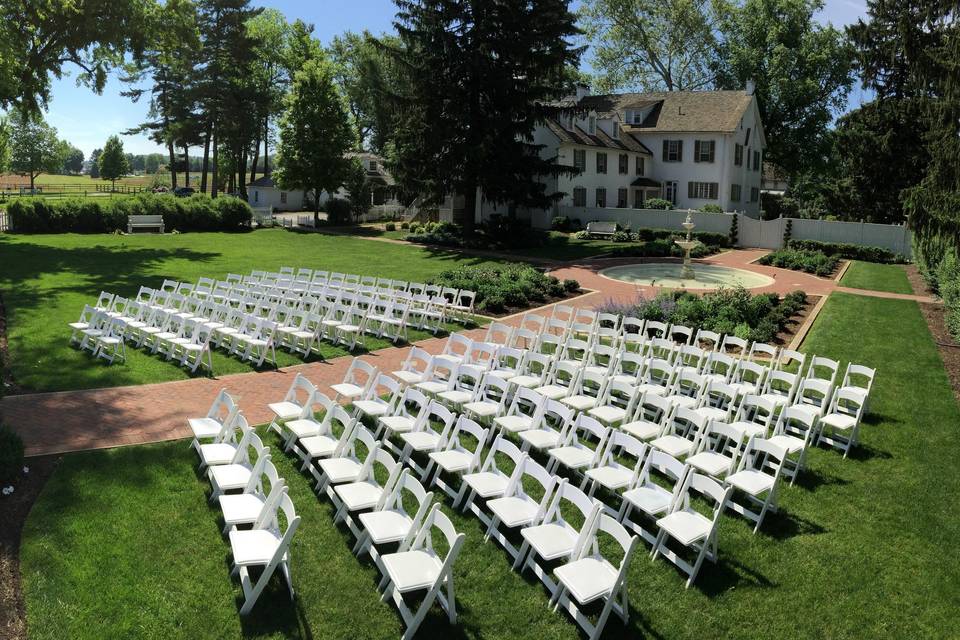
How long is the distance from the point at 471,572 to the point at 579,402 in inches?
142

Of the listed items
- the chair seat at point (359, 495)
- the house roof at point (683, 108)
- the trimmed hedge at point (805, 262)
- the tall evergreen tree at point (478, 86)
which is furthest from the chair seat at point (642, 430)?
the house roof at point (683, 108)

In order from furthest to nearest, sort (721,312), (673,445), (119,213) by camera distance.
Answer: (119,213)
(721,312)
(673,445)

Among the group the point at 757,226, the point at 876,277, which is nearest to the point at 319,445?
the point at 876,277

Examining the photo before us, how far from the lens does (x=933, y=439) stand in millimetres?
9359

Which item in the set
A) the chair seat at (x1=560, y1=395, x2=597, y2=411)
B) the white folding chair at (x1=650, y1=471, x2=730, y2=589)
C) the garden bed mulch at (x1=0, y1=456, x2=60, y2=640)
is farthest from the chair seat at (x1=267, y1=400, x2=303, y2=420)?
the white folding chair at (x1=650, y1=471, x2=730, y2=589)

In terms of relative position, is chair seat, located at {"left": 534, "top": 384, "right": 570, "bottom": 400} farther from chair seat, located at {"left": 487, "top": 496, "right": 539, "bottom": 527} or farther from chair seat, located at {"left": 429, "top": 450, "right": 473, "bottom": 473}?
chair seat, located at {"left": 487, "top": 496, "right": 539, "bottom": 527}

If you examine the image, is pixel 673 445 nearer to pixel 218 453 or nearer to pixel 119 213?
pixel 218 453

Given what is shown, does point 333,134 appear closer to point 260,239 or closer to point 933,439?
point 260,239

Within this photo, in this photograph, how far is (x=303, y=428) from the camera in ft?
25.9

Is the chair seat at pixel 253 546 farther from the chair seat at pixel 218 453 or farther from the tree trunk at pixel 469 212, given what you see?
the tree trunk at pixel 469 212

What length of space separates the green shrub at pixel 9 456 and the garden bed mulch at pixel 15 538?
0.45 ft

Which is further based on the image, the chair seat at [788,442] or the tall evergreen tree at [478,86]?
the tall evergreen tree at [478,86]

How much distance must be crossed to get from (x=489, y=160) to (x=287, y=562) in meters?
28.4

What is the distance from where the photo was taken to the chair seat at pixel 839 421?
28.0 ft
